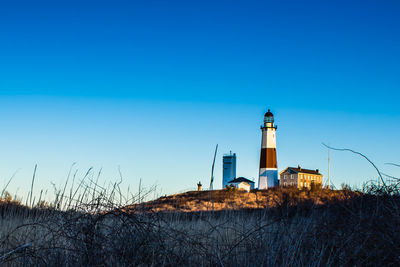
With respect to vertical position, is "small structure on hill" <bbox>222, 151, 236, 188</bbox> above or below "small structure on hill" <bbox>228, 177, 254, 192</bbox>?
above

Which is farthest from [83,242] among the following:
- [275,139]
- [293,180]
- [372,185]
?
[293,180]

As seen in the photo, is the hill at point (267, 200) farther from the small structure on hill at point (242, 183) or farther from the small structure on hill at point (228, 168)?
the small structure on hill at point (228, 168)

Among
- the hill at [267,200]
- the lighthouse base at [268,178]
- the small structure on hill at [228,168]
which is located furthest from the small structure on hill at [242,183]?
the hill at [267,200]

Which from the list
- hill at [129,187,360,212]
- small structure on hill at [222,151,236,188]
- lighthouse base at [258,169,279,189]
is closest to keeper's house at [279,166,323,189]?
lighthouse base at [258,169,279,189]

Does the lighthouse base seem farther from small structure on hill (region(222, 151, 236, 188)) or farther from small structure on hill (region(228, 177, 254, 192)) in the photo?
small structure on hill (region(222, 151, 236, 188))

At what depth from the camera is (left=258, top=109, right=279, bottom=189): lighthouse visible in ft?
139

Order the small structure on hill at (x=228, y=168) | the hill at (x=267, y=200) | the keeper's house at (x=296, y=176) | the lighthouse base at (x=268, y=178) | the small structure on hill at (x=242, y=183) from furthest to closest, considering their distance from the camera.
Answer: the small structure on hill at (x=228, y=168) → the small structure on hill at (x=242, y=183) → the keeper's house at (x=296, y=176) → the lighthouse base at (x=268, y=178) → the hill at (x=267, y=200)

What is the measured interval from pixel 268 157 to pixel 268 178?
2251 millimetres

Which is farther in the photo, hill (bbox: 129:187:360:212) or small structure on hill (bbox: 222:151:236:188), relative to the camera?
small structure on hill (bbox: 222:151:236:188)

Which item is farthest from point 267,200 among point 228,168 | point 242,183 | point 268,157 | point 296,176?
point 228,168

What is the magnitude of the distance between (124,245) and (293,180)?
44.4 meters

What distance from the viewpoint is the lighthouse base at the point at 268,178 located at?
4225cm

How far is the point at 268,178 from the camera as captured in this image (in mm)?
42812

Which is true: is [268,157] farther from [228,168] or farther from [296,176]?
[228,168]
